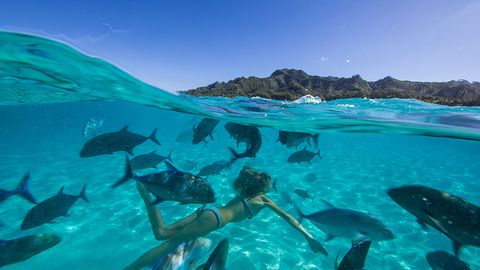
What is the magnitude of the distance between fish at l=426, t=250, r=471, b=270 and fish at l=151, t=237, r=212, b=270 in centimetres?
440

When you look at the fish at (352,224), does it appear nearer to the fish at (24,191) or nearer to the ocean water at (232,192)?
the ocean water at (232,192)

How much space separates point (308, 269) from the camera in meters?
6.84

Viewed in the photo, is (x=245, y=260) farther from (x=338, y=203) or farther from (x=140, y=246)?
(x=338, y=203)

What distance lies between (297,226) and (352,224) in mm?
1084

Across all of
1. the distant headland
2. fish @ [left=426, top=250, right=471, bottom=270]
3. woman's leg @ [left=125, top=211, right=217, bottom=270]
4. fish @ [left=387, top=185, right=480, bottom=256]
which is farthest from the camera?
the distant headland

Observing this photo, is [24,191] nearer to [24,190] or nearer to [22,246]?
[24,190]

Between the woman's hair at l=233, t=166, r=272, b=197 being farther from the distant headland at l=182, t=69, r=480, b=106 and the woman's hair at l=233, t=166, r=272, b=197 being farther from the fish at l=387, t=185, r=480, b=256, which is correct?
the distant headland at l=182, t=69, r=480, b=106

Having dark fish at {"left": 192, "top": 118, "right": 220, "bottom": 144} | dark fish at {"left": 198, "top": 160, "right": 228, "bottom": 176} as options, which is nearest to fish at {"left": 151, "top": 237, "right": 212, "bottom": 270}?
dark fish at {"left": 192, "top": 118, "right": 220, "bottom": 144}

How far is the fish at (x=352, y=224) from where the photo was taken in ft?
14.9

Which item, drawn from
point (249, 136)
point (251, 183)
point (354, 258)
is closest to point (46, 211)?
point (251, 183)

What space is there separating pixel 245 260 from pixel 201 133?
373 cm

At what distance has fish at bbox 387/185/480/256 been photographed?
333cm

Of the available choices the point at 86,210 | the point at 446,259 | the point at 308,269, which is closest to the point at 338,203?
the point at 308,269

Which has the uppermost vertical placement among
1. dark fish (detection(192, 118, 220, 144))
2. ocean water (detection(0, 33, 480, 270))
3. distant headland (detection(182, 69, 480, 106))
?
distant headland (detection(182, 69, 480, 106))
